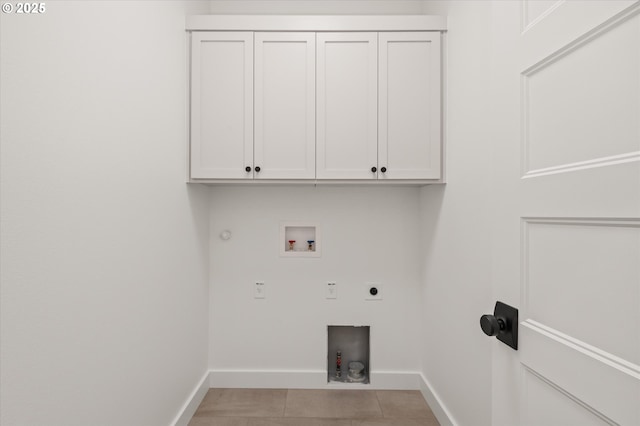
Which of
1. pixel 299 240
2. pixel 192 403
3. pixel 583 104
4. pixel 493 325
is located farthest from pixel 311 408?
pixel 583 104

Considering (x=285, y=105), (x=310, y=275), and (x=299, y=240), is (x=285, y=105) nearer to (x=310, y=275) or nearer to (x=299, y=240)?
(x=299, y=240)

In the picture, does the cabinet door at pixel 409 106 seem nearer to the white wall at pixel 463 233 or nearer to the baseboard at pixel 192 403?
the white wall at pixel 463 233

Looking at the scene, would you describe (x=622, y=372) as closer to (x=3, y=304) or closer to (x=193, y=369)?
(x=3, y=304)

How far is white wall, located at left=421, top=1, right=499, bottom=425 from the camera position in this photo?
1.46 metres

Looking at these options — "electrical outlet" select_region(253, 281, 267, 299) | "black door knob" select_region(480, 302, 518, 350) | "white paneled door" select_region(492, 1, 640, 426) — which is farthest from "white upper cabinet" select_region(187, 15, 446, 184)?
"black door knob" select_region(480, 302, 518, 350)

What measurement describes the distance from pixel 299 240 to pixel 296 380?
0.94 m

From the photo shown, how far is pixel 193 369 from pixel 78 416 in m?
1.05

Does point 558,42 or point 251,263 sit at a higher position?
point 558,42

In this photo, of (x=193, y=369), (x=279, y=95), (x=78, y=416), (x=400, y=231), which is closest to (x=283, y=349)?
(x=193, y=369)

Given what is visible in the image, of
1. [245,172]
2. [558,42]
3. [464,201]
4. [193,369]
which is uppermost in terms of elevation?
[558,42]

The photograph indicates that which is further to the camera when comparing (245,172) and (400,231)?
(400,231)

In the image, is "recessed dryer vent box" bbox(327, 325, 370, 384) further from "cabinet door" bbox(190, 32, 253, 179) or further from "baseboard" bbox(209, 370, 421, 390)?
"cabinet door" bbox(190, 32, 253, 179)

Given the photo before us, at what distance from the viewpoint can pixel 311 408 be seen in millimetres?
2080

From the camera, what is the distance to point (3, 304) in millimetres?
823
